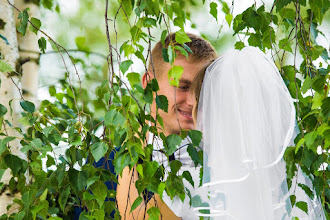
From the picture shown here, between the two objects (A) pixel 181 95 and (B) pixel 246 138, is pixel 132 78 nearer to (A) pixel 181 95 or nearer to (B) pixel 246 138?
(B) pixel 246 138

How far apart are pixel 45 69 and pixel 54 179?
2182mm

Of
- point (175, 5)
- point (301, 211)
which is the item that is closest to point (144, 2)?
point (175, 5)

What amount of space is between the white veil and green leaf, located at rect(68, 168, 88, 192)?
0.29 metres

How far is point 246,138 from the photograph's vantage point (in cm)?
117

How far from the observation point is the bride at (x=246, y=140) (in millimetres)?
1156

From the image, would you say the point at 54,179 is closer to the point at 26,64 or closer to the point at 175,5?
the point at 175,5

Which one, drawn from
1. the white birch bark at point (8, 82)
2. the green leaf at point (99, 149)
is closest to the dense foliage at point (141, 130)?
the green leaf at point (99, 149)

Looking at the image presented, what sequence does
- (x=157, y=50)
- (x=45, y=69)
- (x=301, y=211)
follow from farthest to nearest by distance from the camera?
(x=45, y=69), (x=157, y=50), (x=301, y=211)

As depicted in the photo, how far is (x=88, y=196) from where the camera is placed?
1.06 metres

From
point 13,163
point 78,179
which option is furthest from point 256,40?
point 13,163

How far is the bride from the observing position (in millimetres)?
1156

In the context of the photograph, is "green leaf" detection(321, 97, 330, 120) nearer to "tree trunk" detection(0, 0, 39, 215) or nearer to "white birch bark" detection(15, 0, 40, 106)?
"tree trunk" detection(0, 0, 39, 215)

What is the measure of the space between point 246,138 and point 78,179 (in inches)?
17.7

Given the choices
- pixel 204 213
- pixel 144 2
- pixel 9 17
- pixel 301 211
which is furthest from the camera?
pixel 9 17
